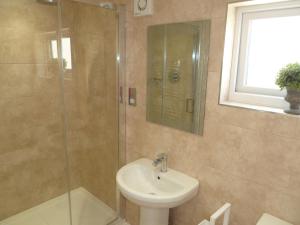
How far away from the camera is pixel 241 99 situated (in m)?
1.33

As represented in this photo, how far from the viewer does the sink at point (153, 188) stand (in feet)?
4.09

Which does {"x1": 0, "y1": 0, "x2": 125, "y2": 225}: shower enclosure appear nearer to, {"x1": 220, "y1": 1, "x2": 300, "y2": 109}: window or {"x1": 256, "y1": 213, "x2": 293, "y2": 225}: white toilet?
{"x1": 220, "y1": 1, "x2": 300, "y2": 109}: window

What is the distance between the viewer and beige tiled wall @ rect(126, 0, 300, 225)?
1096 mm

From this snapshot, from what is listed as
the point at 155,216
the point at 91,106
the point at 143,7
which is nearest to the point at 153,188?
the point at 155,216

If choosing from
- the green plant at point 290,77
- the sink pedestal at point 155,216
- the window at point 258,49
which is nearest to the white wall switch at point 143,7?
the window at point 258,49

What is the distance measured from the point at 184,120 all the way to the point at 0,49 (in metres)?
1.51

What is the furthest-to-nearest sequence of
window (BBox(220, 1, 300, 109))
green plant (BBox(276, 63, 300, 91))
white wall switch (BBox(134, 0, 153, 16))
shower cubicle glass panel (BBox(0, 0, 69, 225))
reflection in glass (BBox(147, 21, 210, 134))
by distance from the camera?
shower cubicle glass panel (BBox(0, 0, 69, 225))
white wall switch (BBox(134, 0, 153, 16))
reflection in glass (BBox(147, 21, 210, 134))
window (BBox(220, 1, 300, 109))
green plant (BBox(276, 63, 300, 91))

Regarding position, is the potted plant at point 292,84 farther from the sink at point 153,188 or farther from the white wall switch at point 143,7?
the white wall switch at point 143,7

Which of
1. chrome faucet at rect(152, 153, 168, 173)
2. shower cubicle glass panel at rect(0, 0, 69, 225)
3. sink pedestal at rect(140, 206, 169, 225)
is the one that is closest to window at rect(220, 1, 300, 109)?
chrome faucet at rect(152, 153, 168, 173)

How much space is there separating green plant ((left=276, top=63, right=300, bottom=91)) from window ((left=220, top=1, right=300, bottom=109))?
4.9 inches

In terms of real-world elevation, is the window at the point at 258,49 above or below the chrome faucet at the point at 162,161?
above

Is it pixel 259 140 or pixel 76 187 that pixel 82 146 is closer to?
pixel 76 187

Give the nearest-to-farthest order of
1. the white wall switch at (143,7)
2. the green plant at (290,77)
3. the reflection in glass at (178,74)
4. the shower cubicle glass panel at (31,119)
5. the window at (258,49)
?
the green plant at (290,77)
the window at (258,49)
the reflection in glass at (178,74)
the white wall switch at (143,7)
the shower cubicle glass panel at (31,119)

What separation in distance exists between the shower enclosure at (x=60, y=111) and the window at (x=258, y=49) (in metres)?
0.85
